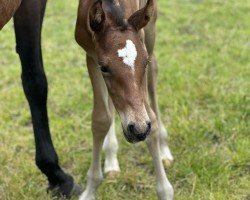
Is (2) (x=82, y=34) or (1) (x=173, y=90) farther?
(1) (x=173, y=90)

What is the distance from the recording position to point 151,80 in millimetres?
4047

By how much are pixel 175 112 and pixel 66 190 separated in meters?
1.39

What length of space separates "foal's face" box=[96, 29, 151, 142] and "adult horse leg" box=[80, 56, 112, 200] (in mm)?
562

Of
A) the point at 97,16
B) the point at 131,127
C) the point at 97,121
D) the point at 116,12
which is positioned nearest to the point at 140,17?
the point at 116,12

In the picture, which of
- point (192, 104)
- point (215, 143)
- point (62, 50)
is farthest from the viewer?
point (62, 50)

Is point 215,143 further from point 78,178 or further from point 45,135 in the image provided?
point 45,135

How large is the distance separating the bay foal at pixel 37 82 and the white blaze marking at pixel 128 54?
0.89 meters

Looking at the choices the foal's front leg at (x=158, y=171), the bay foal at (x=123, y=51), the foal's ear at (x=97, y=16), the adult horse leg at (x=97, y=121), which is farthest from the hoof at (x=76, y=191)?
the foal's ear at (x=97, y=16)

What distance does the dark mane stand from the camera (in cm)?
280

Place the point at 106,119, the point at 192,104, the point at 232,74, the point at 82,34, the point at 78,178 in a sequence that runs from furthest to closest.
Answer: the point at 232,74 < the point at 192,104 < the point at 78,178 < the point at 106,119 < the point at 82,34

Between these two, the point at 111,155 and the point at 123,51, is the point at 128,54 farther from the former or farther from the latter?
the point at 111,155

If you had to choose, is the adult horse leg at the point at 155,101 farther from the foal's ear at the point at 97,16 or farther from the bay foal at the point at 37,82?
the foal's ear at the point at 97,16

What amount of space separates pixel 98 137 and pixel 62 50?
2962 millimetres

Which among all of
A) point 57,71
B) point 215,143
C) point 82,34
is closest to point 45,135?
point 82,34
